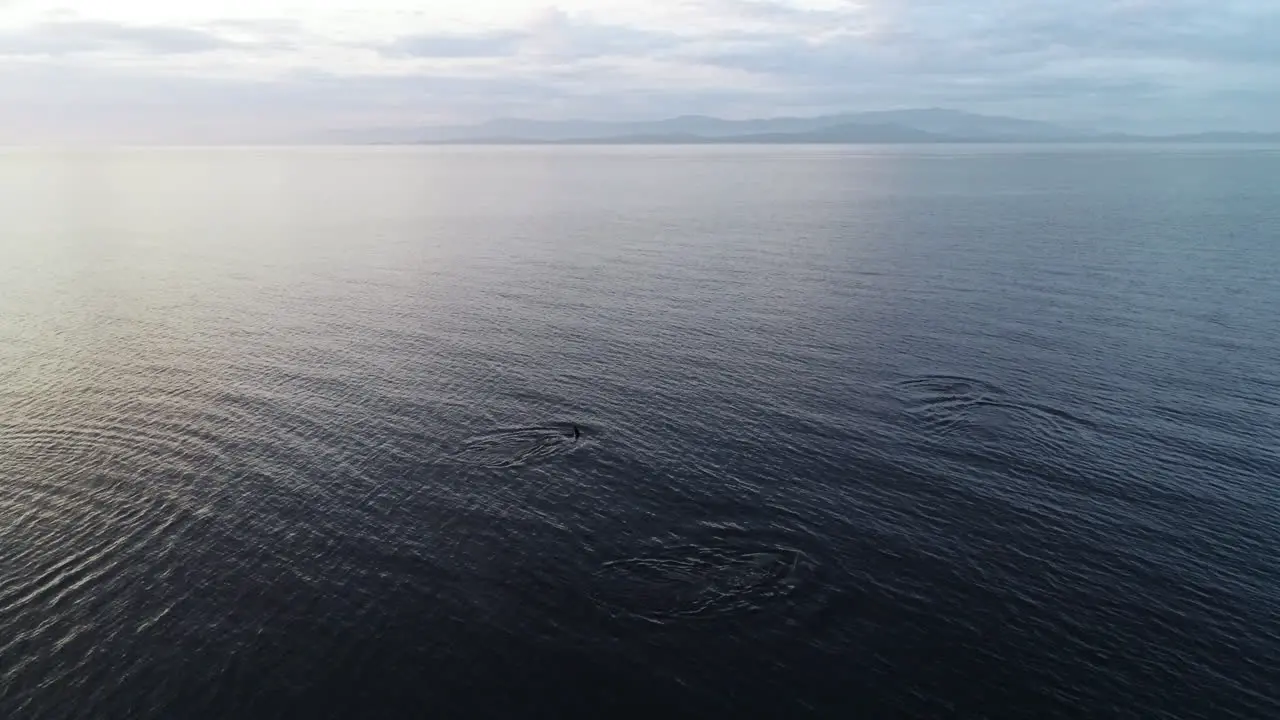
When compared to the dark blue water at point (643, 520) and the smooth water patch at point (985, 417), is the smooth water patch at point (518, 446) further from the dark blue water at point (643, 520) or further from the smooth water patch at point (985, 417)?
the smooth water patch at point (985, 417)

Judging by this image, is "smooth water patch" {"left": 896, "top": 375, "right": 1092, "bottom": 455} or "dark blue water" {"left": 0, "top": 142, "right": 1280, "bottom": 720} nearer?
"dark blue water" {"left": 0, "top": 142, "right": 1280, "bottom": 720}

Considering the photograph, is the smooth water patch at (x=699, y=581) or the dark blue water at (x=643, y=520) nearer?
the dark blue water at (x=643, y=520)

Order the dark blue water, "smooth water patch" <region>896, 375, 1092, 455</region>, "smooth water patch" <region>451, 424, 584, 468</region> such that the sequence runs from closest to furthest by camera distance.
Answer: the dark blue water
"smooth water patch" <region>451, 424, 584, 468</region>
"smooth water patch" <region>896, 375, 1092, 455</region>

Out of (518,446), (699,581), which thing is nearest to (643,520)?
(699,581)

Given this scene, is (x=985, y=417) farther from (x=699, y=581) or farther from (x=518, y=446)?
(x=518, y=446)

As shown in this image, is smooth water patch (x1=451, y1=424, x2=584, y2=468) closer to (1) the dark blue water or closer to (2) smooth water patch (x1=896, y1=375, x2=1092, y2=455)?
(1) the dark blue water

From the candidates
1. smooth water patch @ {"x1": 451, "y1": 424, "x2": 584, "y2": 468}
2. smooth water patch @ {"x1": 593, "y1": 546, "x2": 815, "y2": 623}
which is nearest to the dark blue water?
smooth water patch @ {"x1": 593, "y1": 546, "x2": 815, "y2": 623}

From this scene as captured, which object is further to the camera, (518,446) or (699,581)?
(518,446)

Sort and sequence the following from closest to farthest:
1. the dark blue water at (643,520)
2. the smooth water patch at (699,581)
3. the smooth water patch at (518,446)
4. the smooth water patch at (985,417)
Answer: the dark blue water at (643,520), the smooth water patch at (699,581), the smooth water patch at (518,446), the smooth water patch at (985,417)

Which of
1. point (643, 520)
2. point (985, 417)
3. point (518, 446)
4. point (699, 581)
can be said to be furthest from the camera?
point (985, 417)

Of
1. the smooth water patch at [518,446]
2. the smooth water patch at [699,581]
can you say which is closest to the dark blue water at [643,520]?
the smooth water patch at [699,581]

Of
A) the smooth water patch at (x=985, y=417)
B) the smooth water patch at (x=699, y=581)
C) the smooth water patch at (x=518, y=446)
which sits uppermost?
the smooth water patch at (x=985, y=417)
